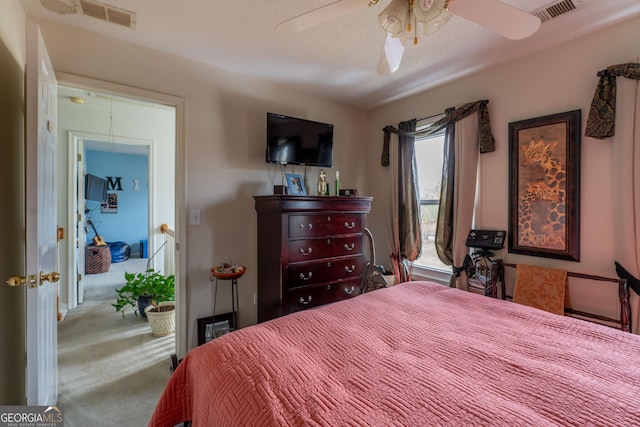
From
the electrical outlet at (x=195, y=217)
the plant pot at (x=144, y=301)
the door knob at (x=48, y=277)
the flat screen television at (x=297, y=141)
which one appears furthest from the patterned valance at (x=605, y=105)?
the plant pot at (x=144, y=301)

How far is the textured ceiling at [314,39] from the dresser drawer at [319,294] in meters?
1.98

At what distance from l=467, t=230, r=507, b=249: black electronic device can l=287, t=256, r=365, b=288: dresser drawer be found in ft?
3.34

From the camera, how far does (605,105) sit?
6.13ft

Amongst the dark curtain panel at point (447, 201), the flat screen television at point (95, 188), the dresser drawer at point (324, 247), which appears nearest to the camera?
the dresser drawer at point (324, 247)

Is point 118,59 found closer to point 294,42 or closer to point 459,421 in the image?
point 294,42

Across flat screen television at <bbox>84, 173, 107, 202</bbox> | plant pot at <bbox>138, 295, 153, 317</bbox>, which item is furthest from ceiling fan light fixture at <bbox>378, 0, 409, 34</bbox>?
flat screen television at <bbox>84, 173, 107, 202</bbox>

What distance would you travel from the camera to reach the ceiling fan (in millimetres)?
1212

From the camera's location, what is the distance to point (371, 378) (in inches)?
38.4

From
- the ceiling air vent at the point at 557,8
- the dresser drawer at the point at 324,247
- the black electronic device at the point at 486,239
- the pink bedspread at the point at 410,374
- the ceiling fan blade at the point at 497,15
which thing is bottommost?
the pink bedspread at the point at 410,374

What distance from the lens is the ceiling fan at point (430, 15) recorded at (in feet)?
3.98

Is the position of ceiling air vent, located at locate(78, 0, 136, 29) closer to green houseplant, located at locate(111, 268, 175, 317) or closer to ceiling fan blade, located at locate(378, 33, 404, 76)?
ceiling fan blade, located at locate(378, 33, 404, 76)

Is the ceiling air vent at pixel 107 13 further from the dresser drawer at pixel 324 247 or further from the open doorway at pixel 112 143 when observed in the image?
the dresser drawer at pixel 324 247

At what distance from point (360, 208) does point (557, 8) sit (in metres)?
1.95

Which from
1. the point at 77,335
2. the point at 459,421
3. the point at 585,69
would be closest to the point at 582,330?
the point at 459,421
